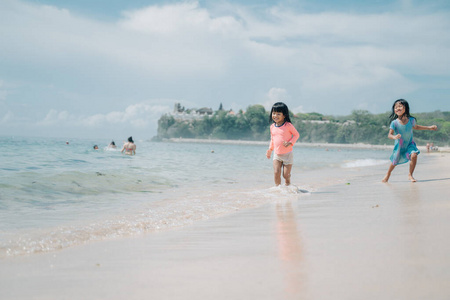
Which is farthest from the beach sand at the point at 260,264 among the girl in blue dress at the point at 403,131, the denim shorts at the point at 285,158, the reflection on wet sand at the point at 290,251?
the girl in blue dress at the point at 403,131

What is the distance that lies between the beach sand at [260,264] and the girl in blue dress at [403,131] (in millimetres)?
4501

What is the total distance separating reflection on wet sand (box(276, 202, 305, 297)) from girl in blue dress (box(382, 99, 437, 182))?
4662 millimetres

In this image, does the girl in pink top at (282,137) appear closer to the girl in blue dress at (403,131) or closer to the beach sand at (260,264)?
the girl in blue dress at (403,131)

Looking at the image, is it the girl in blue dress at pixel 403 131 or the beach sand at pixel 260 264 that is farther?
the girl in blue dress at pixel 403 131

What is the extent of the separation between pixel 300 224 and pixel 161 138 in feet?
603

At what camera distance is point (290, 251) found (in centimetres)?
234

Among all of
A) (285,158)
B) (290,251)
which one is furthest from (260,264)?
(285,158)

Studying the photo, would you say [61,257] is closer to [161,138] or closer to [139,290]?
[139,290]

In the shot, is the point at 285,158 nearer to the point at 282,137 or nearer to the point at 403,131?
the point at 282,137

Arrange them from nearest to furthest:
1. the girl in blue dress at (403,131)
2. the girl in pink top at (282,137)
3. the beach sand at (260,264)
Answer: the beach sand at (260,264) → the girl in pink top at (282,137) → the girl in blue dress at (403,131)

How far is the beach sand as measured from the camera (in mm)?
1687

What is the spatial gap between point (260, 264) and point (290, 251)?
0.33 m

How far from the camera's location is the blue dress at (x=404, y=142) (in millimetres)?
7508

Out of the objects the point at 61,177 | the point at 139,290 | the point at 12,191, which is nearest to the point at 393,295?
the point at 139,290
